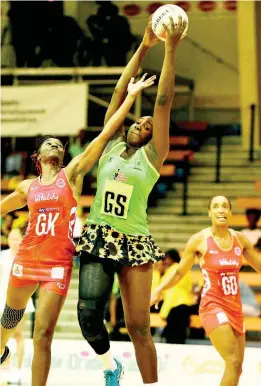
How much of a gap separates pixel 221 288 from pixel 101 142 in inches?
56.0

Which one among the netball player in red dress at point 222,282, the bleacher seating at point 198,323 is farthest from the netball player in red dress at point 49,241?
the bleacher seating at point 198,323

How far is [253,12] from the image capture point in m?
12.0

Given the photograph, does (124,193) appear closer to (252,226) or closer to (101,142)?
(101,142)

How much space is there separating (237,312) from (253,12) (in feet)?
24.4

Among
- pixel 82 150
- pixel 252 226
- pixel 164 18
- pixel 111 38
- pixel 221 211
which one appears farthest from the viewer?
pixel 111 38

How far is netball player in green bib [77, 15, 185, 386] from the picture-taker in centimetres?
491

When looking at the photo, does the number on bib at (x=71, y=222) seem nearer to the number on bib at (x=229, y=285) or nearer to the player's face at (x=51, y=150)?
the player's face at (x=51, y=150)

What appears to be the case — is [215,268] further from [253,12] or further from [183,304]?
[253,12]

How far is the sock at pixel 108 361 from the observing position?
517cm

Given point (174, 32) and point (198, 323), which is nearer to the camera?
point (174, 32)

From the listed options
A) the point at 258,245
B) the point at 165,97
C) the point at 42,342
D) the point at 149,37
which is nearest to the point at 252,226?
the point at 258,245

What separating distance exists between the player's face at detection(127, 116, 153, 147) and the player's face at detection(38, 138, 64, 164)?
0.49 metres

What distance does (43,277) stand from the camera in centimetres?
498

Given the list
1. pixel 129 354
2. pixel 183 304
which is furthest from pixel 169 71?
pixel 183 304
